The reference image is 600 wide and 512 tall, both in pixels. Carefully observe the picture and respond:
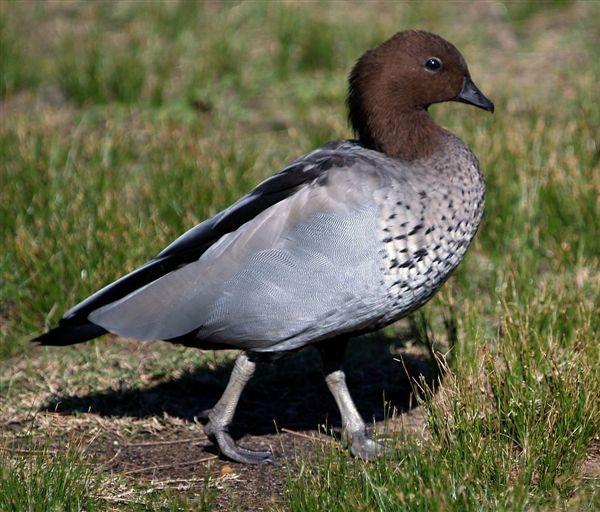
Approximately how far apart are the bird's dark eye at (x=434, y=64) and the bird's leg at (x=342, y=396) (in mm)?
1150

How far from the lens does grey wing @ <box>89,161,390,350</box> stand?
3982mm

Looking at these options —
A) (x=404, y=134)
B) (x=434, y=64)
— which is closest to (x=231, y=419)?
(x=404, y=134)

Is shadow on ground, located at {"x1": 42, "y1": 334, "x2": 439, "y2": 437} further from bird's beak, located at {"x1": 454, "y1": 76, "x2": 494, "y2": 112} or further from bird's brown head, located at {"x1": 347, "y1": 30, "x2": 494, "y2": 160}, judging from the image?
bird's beak, located at {"x1": 454, "y1": 76, "x2": 494, "y2": 112}

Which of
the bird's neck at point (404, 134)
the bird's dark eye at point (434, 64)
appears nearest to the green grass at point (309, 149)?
the bird's neck at point (404, 134)

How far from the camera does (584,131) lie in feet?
21.5

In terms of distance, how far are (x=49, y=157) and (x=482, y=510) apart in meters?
3.96

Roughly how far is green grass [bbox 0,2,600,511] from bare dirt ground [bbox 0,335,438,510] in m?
0.11

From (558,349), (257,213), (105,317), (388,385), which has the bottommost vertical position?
(388,385)

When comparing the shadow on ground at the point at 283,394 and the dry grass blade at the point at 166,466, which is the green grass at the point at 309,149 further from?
the dry grass blade at the point at 166,466

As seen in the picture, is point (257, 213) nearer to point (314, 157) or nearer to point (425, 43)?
point (314, 157)

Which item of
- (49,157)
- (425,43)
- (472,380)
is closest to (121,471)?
(472,380)

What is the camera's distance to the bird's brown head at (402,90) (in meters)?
4.37

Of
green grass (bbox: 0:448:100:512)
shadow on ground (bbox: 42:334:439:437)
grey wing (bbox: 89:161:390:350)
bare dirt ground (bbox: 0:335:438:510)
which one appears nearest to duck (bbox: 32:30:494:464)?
grey wing (bbox: 89:161:390:350)

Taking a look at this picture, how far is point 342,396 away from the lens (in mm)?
4453
